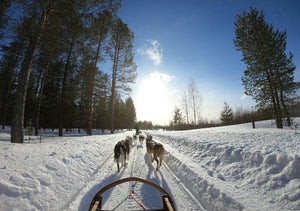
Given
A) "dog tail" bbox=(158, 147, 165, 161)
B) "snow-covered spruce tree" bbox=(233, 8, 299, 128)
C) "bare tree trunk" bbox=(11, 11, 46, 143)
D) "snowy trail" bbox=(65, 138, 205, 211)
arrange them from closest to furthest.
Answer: "snowy trail" bbox=(65, 138, 205, 211), "dog tail" bbox=(158, 147, 165, 161), "bare tree trunk" bbox=(11, 11, 46, 143), "snow-covered spruce tree" bbox=(233, 8, 299, 128)

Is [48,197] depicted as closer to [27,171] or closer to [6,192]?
[6,192]

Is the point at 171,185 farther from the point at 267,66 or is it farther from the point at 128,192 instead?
the point at 267,66

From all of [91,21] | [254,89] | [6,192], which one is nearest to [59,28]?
[91,21]

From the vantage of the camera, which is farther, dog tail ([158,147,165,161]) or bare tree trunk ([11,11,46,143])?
bare tree trunk ([11,11,46,143])

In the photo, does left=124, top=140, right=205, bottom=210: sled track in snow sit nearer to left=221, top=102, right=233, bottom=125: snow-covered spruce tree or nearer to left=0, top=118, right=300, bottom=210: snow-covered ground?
left=0, top=118, right=300, bottom=210: snow-covered ground

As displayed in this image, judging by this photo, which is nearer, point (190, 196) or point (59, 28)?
point (190, 196)

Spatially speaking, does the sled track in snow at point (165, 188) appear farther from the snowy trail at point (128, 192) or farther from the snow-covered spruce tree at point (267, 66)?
the snow-covered spruce tree at point (267, 66)

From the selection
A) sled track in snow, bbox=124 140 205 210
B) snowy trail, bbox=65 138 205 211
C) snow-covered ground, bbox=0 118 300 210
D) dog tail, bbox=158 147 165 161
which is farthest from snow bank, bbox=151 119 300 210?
dog tail, bbox=158 147 165 161

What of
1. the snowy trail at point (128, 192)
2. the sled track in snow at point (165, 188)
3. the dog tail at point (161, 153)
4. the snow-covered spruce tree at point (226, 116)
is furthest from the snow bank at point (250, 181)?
the snow-covered spruce tree at point (226, 116)

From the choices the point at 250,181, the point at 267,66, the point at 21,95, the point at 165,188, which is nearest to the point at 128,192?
the point at 165,188

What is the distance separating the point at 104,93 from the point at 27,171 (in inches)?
510

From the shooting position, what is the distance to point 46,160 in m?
→ 3.46

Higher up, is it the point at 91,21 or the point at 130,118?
the point at 91,21

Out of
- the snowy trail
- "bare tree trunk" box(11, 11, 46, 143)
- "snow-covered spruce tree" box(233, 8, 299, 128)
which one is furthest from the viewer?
"snow-covered spruce tree" box(233, 8, 299, 128)
